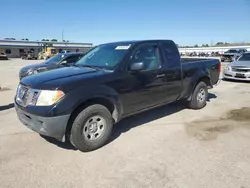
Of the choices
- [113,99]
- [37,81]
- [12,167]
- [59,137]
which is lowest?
[12,167]

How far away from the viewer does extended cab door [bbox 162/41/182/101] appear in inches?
209

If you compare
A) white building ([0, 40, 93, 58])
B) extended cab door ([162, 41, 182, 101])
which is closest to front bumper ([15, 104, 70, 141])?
extended cab door ([162, 41, 182, 101])

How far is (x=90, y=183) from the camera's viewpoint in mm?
3072

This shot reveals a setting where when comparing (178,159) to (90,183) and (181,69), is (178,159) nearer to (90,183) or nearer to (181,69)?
(90,183)

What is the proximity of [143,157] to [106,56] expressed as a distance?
225 cm

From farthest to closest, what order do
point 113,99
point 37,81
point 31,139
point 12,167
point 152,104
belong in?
point 152,104, point 31,139, point 113,99, point 37,81, point 12,167

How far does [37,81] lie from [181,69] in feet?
11.1

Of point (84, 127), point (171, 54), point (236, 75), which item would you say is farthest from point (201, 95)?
point (236, 75)

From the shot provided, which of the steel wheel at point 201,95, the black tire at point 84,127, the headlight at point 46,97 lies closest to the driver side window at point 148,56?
the black tire at point 84,127

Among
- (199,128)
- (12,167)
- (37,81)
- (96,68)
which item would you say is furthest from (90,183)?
(199,128)

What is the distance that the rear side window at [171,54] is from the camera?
5363 millimetres

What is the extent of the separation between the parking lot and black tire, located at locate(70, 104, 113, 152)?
0.14m

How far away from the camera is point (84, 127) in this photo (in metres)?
3.90

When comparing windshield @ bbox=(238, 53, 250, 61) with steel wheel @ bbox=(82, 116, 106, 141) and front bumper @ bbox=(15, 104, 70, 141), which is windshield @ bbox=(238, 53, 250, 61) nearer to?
steel wheel @ bbox=(82, 116, 106, 141)
